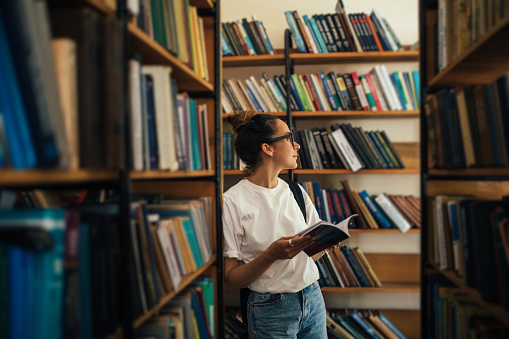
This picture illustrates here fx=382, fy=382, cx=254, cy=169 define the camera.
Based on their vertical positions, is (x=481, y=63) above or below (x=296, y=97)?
below

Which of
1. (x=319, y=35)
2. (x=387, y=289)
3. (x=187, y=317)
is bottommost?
(x=387, y=289)

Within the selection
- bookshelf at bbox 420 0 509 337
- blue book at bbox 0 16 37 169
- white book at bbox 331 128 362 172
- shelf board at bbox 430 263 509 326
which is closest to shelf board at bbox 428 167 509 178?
bookshelf at bbox 420 0 509 337

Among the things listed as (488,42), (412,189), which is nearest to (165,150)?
(488,42)

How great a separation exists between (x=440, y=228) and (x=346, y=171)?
1339mm

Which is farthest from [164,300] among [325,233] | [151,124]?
[325,233]

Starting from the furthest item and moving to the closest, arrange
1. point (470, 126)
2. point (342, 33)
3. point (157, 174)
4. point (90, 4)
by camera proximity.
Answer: point (342, 33) < point (470, 126) < point (157, 174) < point (90, 4)

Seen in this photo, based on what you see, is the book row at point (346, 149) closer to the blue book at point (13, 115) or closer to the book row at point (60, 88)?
→ the book row at point (60, 88)

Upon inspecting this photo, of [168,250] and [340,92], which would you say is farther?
[340,92]

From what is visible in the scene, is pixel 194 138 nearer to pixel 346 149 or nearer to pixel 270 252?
pixel 270 252

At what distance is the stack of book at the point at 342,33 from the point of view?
2652mm

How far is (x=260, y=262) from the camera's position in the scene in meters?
1.40

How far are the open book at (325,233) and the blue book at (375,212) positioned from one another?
1343mm

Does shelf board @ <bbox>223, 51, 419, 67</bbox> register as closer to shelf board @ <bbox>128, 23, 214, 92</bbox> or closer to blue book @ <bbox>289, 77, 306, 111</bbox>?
blue book @ <bbox>289, 77, 306, 111</bbox>

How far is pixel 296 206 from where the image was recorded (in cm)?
165
